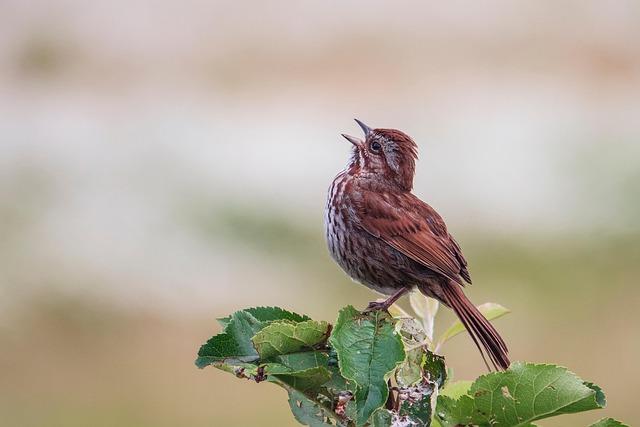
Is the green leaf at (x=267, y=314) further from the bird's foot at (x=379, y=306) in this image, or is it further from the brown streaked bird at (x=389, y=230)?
the brown streaked bird at (x=389, y=230)

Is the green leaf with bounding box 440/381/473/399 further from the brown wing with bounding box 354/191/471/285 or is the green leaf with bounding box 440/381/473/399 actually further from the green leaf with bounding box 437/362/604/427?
the brown wing with bounding box 354/191/471/285

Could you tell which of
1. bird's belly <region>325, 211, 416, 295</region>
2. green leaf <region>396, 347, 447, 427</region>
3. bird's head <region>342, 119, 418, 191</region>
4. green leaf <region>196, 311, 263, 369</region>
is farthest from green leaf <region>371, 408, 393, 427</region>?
bird's head <region>342, 119, 418, 191</region>

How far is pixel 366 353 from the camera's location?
1.90 m

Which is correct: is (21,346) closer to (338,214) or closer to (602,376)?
(602,376)

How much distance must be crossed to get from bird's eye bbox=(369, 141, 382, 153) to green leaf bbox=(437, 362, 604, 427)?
169 centimetres

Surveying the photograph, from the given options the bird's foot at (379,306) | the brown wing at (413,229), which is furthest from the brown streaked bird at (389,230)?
the bird's foot at (379,306)

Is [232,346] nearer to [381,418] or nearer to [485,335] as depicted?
[381,418]

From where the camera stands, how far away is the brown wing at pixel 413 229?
10.3ft

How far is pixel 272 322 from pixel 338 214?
1480 mm

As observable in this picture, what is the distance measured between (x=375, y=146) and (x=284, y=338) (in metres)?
1.69

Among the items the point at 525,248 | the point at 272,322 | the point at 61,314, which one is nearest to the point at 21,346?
the point at 61,314

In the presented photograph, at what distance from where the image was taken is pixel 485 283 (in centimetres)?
934

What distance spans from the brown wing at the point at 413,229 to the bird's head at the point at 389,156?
68 mm

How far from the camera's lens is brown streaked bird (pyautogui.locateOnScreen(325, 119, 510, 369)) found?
314 centimetres
